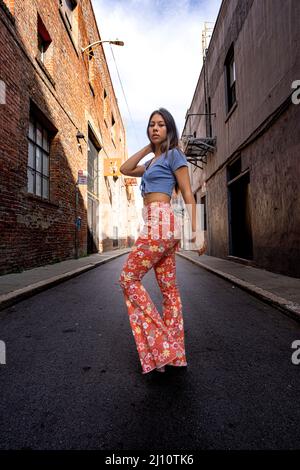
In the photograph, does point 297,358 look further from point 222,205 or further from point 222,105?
point 222,105

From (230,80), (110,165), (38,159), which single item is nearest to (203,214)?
(110,165)

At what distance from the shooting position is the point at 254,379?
1774 millimetres

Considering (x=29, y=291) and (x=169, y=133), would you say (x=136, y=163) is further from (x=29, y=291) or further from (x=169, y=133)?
(x=29, y=291)

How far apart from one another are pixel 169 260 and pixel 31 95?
7.11 m

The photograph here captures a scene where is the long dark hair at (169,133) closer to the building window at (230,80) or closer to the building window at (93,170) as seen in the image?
the building window at (230,80)

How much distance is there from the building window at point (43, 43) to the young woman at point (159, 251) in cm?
846

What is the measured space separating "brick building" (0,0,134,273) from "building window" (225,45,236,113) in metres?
5.73

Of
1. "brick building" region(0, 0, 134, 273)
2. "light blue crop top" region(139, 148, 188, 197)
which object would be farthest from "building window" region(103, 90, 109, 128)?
"light blue crop top" region(139, 148, 188, 197)

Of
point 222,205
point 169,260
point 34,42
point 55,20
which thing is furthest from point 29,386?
point 55,20

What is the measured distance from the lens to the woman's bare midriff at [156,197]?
1827 mm

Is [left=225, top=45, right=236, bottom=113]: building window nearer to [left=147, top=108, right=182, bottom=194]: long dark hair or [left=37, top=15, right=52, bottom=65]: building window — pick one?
[left=37, top=15, right=52, bottom=65]: building window

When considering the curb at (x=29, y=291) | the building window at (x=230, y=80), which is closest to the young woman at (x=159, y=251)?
the curb at (x=29, y=291)

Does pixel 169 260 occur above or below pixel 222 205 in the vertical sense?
below

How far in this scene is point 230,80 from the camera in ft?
32.9
